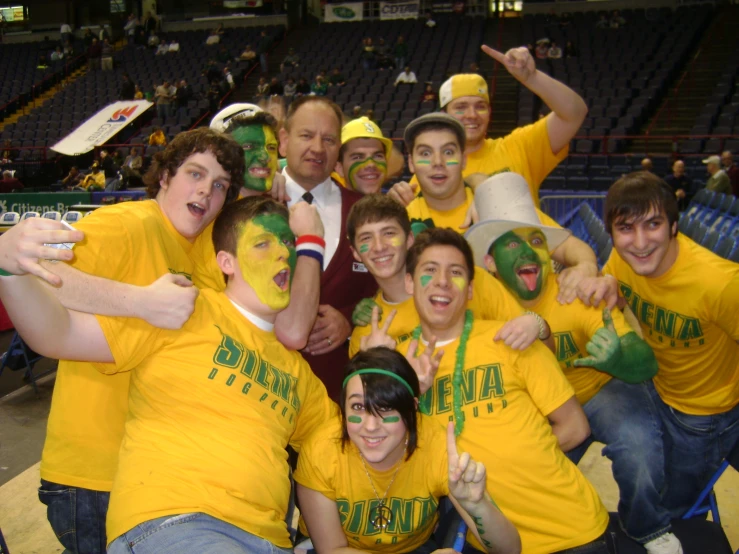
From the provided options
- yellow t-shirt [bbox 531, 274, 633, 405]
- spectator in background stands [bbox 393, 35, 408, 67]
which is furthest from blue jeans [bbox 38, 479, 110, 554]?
spectator in background stands [bbox 393, 35, 408, 67]

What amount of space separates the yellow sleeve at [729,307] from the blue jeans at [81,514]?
242cm

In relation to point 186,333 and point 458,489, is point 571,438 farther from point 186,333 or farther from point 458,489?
point 186,333

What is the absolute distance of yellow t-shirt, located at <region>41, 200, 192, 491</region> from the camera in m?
2.08

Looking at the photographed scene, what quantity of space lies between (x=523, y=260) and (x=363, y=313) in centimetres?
75

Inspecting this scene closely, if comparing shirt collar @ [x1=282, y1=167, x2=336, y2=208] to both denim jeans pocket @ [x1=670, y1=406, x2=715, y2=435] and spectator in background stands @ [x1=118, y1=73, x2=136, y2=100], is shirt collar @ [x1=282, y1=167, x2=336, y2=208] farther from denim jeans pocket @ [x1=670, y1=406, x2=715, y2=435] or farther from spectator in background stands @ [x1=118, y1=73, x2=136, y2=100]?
spectator in background stands @ [x1=118, y1=73, x2=136, y2=100]

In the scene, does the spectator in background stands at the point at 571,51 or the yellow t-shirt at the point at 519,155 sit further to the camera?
the spectator in background stands at the point at 571,51

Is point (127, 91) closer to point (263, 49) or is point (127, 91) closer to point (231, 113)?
point (263, 49)

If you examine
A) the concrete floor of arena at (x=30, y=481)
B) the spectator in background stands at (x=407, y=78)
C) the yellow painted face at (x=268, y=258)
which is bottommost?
the concrete floor of arena at (x=30, y=481)

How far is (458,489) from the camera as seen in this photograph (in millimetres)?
1892

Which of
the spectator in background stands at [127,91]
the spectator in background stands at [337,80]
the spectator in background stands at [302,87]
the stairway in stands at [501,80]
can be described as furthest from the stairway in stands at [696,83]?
the spectator in background stands at [127,91]

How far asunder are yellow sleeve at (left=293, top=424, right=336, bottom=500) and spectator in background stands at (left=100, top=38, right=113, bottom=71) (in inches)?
885

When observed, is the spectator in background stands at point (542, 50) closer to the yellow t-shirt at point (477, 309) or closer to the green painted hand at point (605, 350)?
the yellow t-shirt at point (477, 309)

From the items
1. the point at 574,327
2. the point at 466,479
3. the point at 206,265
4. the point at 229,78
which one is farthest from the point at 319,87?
the point at 466,479

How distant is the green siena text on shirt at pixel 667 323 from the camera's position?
2.62 meters
